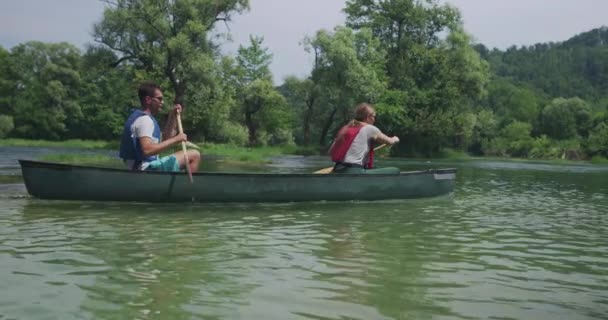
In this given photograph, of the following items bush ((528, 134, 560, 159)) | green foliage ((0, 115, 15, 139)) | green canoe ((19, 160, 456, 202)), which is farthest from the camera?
bush ((528, 134, 560, 159))

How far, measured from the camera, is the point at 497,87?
10850cm

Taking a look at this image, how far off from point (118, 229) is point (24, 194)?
11.7 feet

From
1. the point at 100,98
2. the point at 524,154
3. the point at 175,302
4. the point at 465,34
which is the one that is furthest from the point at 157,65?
the point at 524,154

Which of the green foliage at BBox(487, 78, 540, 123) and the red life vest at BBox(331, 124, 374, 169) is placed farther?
the green foliage at BBox(487, 78, 540, 123)

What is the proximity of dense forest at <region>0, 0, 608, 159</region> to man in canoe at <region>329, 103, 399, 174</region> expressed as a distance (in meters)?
25.2

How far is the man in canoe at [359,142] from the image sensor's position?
9.15 m

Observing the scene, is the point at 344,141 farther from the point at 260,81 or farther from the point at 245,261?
the point at 260,81

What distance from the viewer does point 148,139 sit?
723cm

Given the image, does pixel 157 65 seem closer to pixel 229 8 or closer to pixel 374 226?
pixel 229 8

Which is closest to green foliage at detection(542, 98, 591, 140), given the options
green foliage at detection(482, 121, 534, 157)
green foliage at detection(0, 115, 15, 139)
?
green foliage at detection(482, 121, 534, 157)

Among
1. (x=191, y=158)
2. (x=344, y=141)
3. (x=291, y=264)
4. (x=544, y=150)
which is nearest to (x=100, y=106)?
(x=544, y=150)

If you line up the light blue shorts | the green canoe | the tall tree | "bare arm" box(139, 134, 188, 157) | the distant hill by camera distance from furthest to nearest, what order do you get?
the distant hill, the tall tree, the light blue shorts, the green canoe, "bare arm" box(139, 134, 188, 157)

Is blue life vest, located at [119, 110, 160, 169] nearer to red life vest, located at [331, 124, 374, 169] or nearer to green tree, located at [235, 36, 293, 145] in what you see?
red life vest, located at [331, 124, 374, 169]

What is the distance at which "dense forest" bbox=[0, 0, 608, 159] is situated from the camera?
34.4 m
